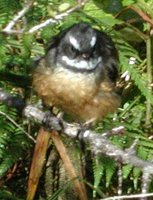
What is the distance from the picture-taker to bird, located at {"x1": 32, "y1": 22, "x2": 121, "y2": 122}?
Answer: 13.7 feet

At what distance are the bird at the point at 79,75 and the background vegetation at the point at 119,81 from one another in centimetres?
10

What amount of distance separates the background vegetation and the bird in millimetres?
101

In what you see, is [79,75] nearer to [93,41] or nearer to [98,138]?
[93,41]

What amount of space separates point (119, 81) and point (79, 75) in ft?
1.93

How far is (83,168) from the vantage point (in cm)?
456

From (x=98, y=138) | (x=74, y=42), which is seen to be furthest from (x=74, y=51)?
(x=98, y=138)

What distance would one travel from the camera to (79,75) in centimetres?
424

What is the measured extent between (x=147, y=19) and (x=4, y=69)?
95 centimetres

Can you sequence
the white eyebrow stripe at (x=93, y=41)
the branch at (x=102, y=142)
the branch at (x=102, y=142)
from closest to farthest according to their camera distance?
the branch at (x=102, y=142)
the branch at (x=102, y=142)
the white eyebrow stripe at (x=93, y=41)

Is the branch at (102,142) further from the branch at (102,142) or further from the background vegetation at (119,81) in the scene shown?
the background vegetation at (119,81)

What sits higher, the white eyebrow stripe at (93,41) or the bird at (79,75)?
the white eyebrow stripe at (93,41)

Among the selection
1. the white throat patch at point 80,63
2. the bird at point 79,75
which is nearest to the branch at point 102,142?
the bird at point 79,75

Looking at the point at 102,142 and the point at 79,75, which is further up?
the point at 79,75

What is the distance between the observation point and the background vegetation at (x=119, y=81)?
416 centimetres
